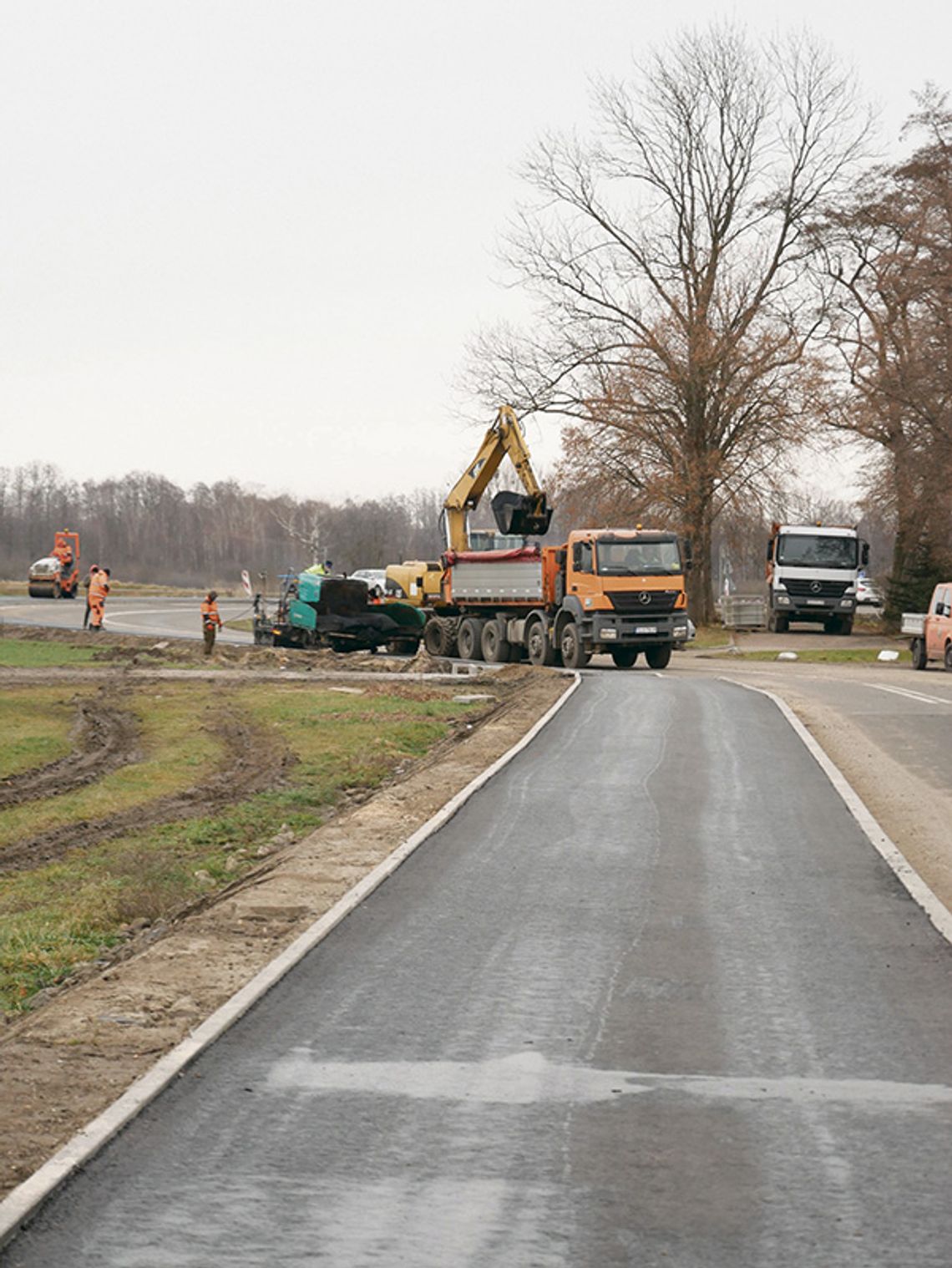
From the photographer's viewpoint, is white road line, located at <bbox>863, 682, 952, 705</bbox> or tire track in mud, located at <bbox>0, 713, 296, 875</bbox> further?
white road line, located at <bbox>863, 682, 952, 705</bbox>

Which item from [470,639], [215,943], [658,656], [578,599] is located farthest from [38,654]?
[215,943]

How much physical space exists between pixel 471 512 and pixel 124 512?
15675cm

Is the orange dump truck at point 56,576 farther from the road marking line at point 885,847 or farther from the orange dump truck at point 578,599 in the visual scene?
the road marking line at point 885,847

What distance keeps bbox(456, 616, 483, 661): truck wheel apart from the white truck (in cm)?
1621

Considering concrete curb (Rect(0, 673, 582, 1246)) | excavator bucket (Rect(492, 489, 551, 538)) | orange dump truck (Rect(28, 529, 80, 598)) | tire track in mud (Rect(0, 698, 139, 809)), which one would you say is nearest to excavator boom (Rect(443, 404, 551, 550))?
excavator bucket (Rect(492, 489, 551, 538))

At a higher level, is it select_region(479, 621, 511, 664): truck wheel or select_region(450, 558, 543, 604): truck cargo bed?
select_region(450, 558, 543, 604): truck cargo bed

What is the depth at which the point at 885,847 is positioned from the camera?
43.0 feet

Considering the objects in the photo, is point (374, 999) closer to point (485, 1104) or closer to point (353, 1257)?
point (485, 1104)

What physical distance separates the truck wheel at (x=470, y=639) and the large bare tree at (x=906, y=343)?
12.8 metres

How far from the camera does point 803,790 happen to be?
16562 millimetres

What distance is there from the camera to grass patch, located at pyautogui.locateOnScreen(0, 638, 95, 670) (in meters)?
37.9

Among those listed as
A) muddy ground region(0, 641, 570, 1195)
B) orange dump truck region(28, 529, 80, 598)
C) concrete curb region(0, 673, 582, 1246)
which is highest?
orange dump truck region(28, 529, 80, 598)

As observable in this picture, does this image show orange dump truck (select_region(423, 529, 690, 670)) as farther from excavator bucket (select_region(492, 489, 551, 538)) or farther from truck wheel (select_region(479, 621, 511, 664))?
excavator bucket (select_region(492, 489, 551, 538))

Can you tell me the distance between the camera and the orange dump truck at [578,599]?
35000 mm
